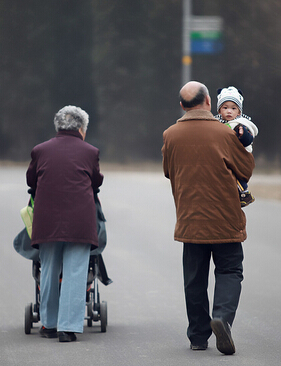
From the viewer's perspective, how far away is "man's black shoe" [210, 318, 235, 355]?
17.0 ft

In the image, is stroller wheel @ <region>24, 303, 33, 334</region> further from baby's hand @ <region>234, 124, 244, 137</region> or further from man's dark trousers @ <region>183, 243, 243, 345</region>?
baby's hand @ <region>234, 124, 244, 137</region>

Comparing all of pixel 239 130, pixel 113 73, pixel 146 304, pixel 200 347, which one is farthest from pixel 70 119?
pixel 113 73

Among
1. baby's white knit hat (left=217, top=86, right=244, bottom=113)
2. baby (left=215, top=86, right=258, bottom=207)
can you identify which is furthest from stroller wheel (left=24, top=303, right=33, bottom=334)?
baby's white knit hat (left=217, top=86, right=244, bottom=113)

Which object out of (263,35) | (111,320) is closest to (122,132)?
(263,35)

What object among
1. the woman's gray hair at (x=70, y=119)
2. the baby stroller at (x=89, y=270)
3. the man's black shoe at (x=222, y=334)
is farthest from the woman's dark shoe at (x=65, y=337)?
the woman's gray hair at (x=70, y=119)

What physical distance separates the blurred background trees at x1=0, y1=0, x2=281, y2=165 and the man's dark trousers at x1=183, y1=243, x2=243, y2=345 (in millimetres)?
27347

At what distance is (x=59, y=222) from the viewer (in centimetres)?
586

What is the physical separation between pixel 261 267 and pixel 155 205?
23.5 feet

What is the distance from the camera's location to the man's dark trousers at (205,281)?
17.6 ft

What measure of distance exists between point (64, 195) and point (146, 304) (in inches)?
82.6

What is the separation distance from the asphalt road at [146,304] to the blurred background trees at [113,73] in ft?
65.6

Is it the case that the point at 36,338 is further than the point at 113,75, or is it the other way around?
the point at 113,75

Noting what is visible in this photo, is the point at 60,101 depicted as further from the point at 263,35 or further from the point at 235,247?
the point at 235,247

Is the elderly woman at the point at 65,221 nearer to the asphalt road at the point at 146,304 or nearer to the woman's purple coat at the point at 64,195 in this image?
the woman's purple coat at the point at 64,195
